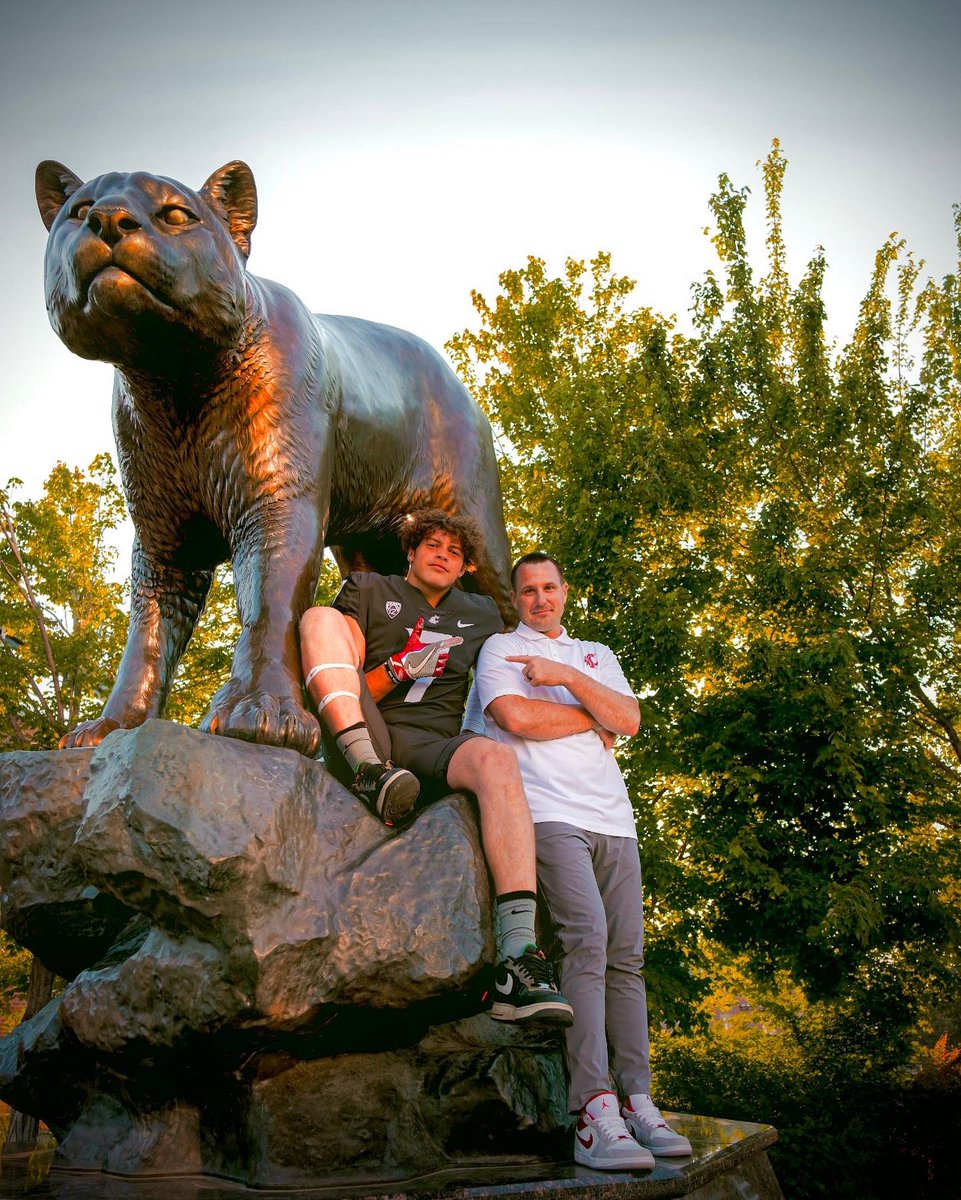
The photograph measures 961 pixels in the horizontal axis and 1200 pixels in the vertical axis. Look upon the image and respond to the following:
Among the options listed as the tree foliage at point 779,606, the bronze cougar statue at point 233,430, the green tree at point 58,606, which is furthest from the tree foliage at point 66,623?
the bronze cougar statue at point 233,430

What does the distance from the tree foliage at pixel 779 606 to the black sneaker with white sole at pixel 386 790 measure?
7.08m

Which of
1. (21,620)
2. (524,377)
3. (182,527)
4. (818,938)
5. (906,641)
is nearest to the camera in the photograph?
(182,527)

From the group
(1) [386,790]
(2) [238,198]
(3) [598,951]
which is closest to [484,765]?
(1) [386,790]

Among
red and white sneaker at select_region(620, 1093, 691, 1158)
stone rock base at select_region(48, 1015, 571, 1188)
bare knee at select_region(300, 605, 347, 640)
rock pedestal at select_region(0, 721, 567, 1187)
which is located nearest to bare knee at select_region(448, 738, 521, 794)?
rock pedestal at select_region(0, 721, 567, 1187)

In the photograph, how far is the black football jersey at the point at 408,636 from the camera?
3658 mm

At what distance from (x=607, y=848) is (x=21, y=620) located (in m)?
12.1

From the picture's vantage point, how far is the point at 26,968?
1411cm

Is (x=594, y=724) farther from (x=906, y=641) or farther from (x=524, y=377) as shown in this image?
(x=524, y=377)

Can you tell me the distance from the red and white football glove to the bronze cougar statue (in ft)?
1.19

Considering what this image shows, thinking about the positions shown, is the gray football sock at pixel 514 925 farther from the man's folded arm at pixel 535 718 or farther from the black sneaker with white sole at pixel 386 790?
the man's folded arm at pixel 535 718

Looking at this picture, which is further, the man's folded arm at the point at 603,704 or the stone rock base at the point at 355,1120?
the man's folded arm at the point at 603,704

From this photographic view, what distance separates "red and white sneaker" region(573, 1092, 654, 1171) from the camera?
279 centimetres

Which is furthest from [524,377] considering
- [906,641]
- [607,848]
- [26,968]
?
[607,848]

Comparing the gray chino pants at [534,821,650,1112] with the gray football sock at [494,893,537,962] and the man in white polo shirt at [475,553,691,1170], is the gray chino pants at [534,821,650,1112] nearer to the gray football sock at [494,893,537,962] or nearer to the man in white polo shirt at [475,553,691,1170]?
the man in white polo shirt at [475,553,691,1170]
